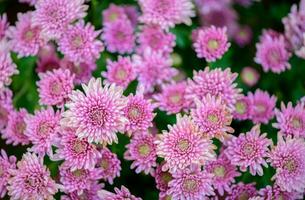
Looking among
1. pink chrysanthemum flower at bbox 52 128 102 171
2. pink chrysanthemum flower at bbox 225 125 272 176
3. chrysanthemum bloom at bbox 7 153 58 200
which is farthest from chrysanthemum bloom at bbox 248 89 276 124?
chrysanthemum bloom at bbox 7 153 58 200

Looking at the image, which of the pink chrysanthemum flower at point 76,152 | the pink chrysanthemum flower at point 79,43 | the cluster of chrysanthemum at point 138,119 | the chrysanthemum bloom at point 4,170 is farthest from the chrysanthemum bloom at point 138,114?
the chrysanthemum bloom at point 4,170

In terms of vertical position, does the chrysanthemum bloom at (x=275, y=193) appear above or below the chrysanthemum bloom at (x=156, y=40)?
below

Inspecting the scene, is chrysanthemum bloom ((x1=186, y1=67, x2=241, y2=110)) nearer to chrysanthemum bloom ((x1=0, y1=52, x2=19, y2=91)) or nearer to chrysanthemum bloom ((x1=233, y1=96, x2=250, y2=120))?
chrysanthemum bloom ((x1=233, y1=96, x2=250, y2=120))

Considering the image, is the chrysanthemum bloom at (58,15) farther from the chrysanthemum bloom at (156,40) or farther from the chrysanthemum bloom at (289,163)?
the chrysanthemum bloom at (289,163)

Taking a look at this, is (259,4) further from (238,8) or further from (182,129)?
(182,129)

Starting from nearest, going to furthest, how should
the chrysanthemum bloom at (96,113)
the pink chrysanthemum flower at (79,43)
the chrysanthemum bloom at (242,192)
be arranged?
1. the chrysanthemum bloom at (96,113)
2. the chrysanthemum bloom at (242,192)
3. the pink chrysanthemum flower at (79,43)

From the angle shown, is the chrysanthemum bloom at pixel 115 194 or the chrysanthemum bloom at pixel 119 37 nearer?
the chrysanthemum bloom at pixel 115 194

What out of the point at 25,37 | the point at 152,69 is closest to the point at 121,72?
the point at 152,69

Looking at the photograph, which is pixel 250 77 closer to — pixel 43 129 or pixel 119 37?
pixel 119 37

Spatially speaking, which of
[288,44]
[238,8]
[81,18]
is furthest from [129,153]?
[238,8]
